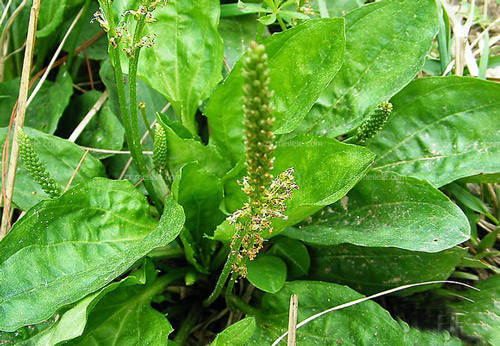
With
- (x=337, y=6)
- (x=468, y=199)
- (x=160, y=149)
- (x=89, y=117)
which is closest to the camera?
(x=160, y=149)

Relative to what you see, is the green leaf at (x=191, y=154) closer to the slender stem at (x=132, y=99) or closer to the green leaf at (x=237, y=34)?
the slender stem at (x=132, y=99)

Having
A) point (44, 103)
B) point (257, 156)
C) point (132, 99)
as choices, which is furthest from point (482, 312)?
point (44, 103)

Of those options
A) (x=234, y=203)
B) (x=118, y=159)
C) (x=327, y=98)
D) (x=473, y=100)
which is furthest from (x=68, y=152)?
(x=473, y=100)

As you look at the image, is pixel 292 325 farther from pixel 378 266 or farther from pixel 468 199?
pixel 468 199

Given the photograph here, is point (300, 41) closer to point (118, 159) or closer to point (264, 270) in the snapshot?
point (264, 270)

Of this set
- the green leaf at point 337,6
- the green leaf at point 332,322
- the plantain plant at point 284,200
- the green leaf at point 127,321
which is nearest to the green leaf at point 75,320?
the plantain plant at point 284,200

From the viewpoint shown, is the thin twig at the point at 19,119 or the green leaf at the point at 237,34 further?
the green leaf at the point at 237,34

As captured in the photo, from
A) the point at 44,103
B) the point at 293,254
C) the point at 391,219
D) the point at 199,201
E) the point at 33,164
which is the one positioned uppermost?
the point at 33,164
